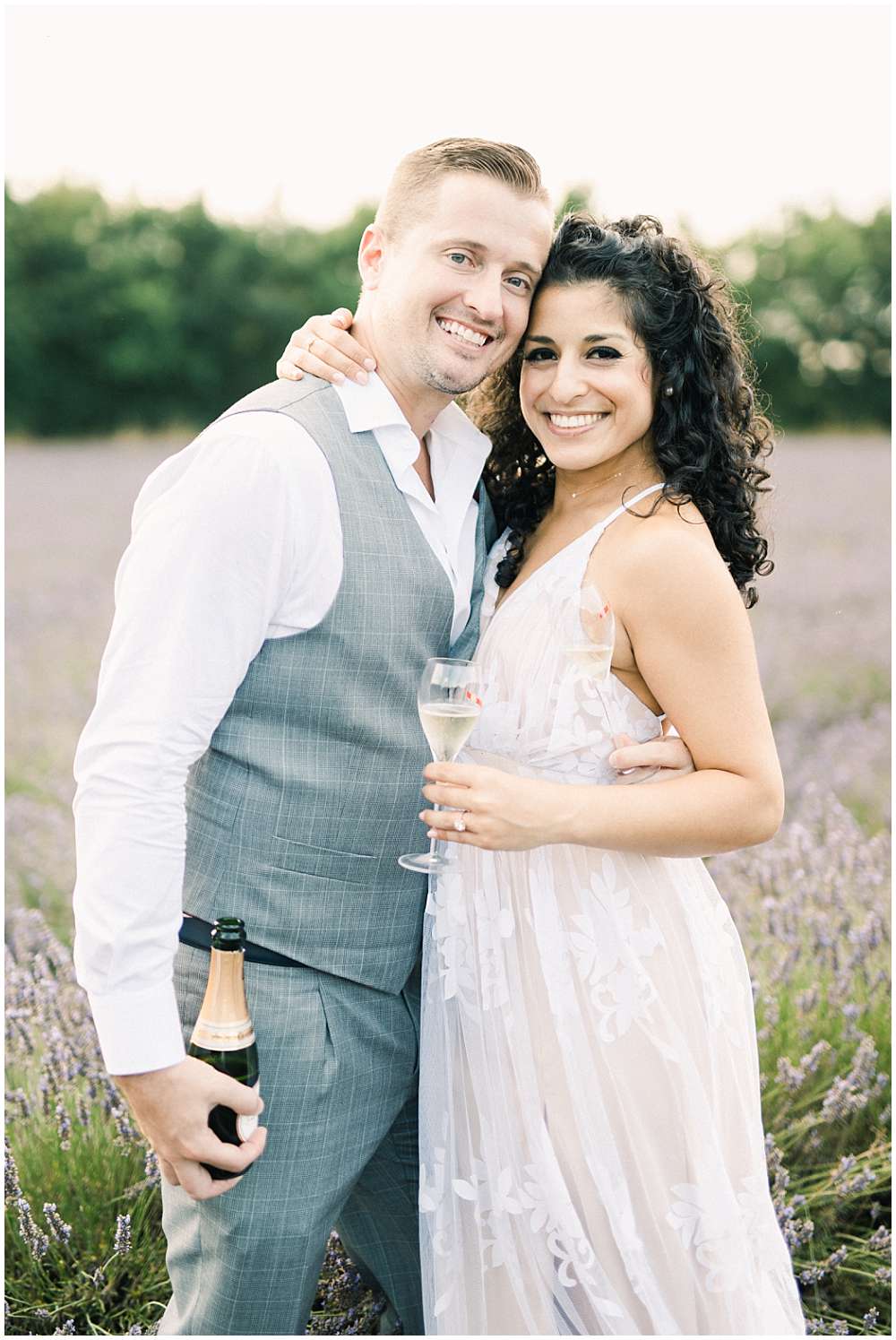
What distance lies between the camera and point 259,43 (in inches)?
296

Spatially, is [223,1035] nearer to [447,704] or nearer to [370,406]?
[447,704]

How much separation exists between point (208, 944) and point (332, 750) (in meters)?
0.44

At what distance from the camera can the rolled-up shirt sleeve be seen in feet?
6.17

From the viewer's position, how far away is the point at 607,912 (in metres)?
2.27

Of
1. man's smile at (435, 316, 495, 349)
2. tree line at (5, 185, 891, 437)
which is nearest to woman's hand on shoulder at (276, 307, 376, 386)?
man's smile at (435, 316, 495, 349)

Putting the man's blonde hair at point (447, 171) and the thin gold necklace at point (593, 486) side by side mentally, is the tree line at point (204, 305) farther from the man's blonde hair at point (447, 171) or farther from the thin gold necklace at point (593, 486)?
the man's blonde hair at point (447, 171)

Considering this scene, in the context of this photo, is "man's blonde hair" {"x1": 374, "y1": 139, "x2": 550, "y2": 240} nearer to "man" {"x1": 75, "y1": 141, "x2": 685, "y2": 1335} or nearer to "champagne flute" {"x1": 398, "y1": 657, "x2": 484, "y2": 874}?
"man" {"x1": 75, "y1": 141, "x2": 685, "y2": 1335}

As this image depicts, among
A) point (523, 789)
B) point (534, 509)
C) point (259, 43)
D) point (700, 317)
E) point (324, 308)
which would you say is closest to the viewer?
point (523, 789)

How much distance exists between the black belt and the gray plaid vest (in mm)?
23

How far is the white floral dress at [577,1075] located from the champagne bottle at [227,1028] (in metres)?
0.43

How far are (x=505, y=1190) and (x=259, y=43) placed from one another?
748 centimetres

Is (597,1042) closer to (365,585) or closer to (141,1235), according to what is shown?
(365,585)

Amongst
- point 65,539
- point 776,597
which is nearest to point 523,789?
point 776,597

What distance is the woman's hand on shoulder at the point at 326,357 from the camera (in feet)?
7.52
